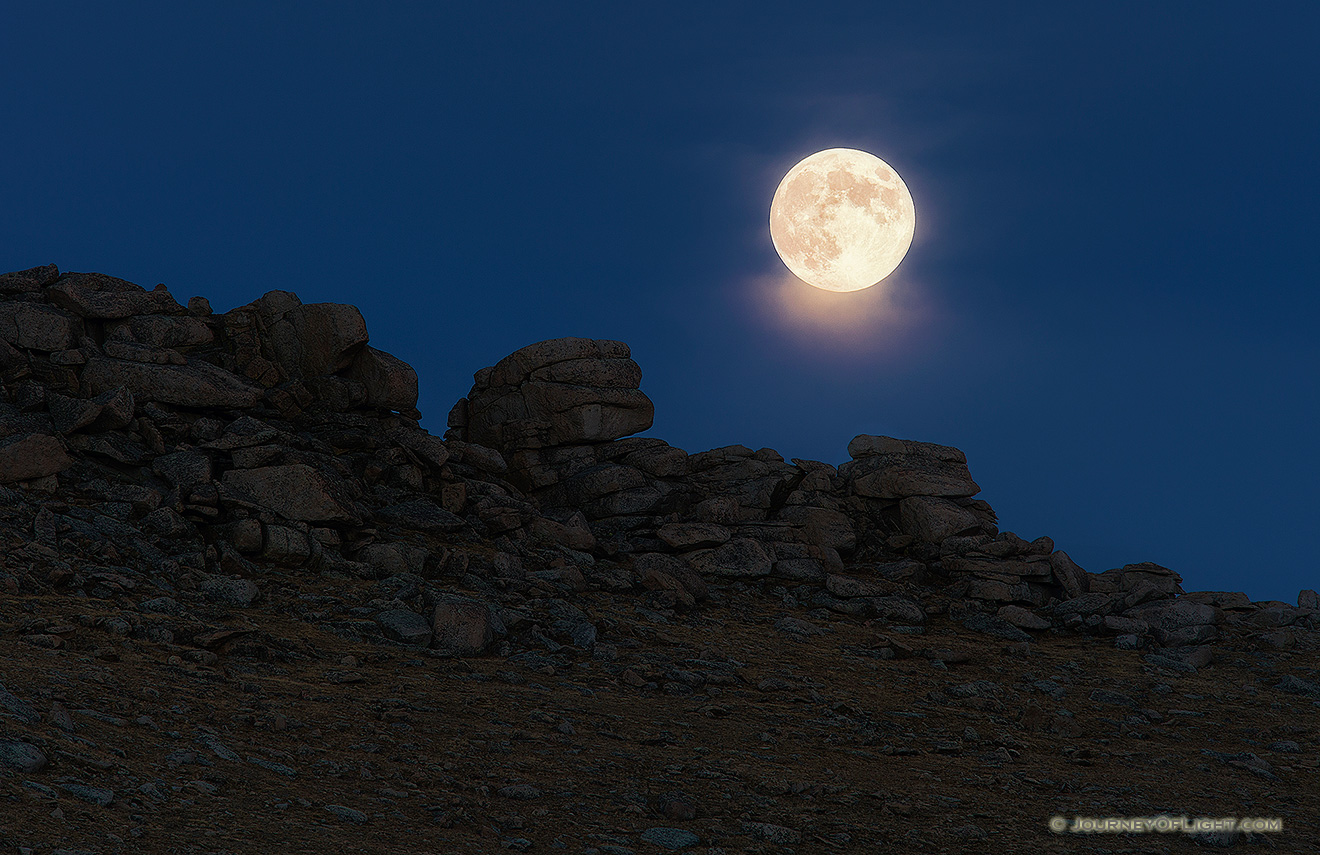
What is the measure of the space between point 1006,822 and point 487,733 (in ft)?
22.7

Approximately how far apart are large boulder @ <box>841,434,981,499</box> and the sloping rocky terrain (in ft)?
0.54

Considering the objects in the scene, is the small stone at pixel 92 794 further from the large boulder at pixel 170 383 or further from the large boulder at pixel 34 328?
the large boulder at pixel 34 328

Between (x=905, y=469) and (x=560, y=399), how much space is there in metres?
12.5

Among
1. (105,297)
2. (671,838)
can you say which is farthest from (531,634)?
(105,297)

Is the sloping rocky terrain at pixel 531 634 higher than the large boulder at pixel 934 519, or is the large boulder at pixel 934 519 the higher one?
the large boulder at pixel 934 519

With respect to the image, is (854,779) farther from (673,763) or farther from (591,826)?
(591,826)

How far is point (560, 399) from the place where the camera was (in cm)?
3734

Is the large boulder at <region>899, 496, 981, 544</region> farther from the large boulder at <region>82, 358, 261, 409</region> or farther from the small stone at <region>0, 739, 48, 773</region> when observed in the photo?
the small stone at <region>0, 739, 48, 773</region>

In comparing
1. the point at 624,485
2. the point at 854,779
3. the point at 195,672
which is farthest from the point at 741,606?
the point at 195,672

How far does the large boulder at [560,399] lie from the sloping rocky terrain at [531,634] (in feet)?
0.49

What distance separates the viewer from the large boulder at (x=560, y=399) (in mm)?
37375

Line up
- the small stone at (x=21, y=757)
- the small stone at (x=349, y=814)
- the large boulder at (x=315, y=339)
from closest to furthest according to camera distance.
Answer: the small stone at (x=21, y=757), the small stone at (x=349, y=814), the large boulder at (x=315, y=339)

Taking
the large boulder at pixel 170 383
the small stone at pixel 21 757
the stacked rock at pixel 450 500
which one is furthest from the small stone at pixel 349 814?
the large boulder at pixel 170 383

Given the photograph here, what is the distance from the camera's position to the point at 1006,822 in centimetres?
1294
